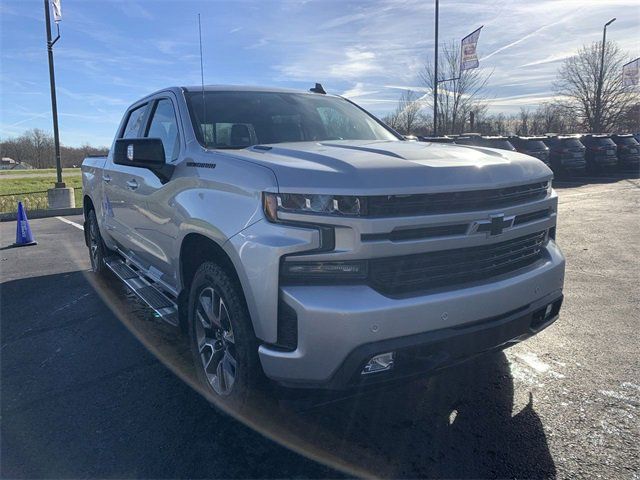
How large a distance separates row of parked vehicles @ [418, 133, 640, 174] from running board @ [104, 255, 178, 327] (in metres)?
17.2

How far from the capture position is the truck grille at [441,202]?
2373mm

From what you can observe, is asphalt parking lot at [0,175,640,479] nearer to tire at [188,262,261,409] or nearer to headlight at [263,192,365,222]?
tire at [188,262,261,409]

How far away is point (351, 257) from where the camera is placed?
7.67ft

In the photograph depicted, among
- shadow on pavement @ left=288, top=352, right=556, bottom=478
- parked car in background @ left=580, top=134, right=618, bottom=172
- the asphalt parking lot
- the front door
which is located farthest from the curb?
parked car in background @ left=580, top=134, right=618, bottom=172

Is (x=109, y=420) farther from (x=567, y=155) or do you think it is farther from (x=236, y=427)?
(x=567, y=155)

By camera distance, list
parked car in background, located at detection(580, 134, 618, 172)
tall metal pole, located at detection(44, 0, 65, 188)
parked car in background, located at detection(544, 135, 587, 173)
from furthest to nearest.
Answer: parked car in background, located at detection(580, 134, 618, 172) < parked car in background, located at detection(544, 135, 587, 173) < tall metal pole, located at detection(44, 0, 65, 188)

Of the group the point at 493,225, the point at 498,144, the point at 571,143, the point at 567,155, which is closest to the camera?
the point at 493,225

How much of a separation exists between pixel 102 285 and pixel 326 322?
4800 millimetres

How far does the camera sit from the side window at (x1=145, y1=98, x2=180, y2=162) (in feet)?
12.2

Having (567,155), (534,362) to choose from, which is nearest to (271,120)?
(534,362)

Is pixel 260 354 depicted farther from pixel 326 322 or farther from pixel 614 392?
pixel 614 392

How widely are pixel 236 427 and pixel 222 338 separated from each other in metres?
0.50

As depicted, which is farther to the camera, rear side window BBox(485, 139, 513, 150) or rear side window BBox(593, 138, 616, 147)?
rear side window BBox(593, 138, 616, 147)

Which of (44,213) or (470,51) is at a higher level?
(470,51)
